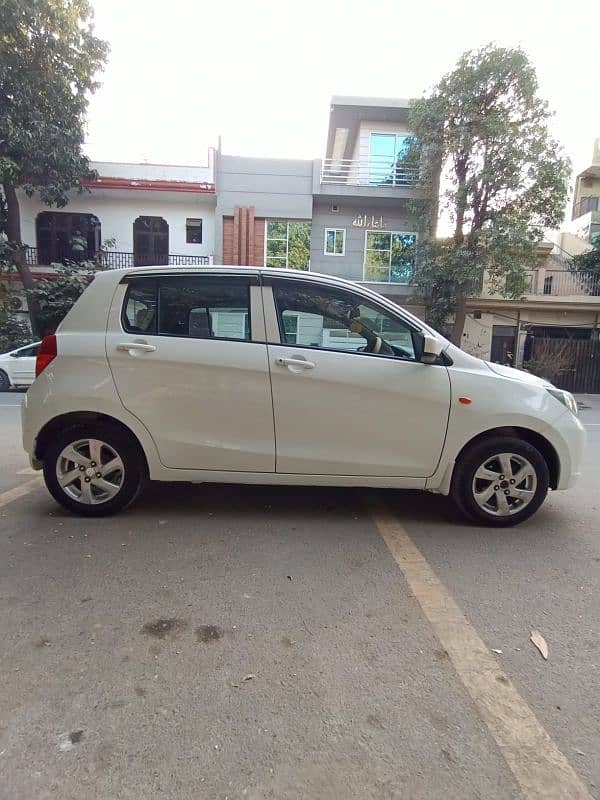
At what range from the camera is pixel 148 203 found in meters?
21.4

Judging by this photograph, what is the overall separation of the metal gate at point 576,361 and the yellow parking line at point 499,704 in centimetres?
1960

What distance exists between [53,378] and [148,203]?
1960cm

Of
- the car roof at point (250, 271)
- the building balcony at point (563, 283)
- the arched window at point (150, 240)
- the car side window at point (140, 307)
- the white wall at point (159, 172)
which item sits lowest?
the car side window at point (140, 307)

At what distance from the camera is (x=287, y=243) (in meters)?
21.2

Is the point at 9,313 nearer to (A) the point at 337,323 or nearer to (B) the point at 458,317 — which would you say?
(B) the point at 458,317

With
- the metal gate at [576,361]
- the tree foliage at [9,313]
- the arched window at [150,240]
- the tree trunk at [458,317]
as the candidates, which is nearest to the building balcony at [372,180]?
the tree trunk at [458,317]

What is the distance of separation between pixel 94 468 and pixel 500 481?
3099 millimetres

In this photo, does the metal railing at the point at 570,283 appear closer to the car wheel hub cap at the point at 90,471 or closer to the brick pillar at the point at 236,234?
the brick pillar at the point at 236,234

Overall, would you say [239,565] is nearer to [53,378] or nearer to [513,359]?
[53,378]

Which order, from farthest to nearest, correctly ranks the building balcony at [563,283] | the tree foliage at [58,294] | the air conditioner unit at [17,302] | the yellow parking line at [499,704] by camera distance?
the building balcony at [563,283] < the air conditioner unit at [17,302] < the tree foliage at [58,294] < the yellow parking line at [499,704]

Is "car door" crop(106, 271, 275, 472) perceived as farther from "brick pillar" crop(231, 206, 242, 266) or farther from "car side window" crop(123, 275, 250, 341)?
"brick pillar" crop(231, 206, 242, 266)

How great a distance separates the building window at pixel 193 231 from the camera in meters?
21.5

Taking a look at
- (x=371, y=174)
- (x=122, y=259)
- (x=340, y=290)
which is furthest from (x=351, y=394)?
(x=122, y=259)

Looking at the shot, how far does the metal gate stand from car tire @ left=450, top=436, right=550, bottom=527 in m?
18.2
